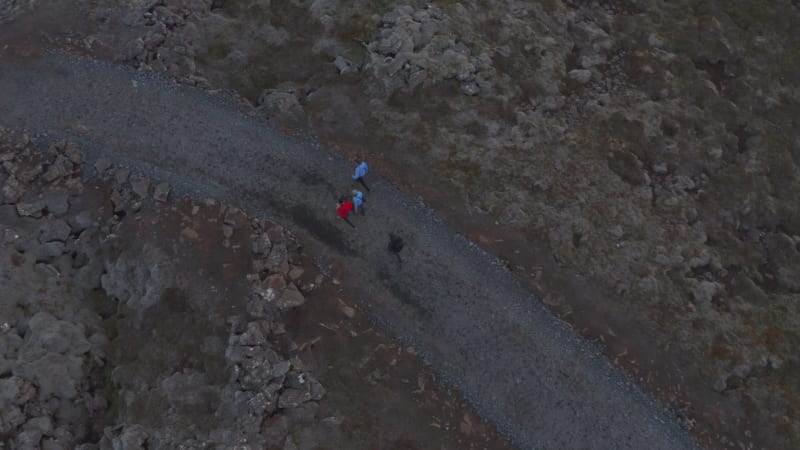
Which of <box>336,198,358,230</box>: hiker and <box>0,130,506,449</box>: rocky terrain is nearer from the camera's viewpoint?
<box>0,130,506,449</box>: rocky terrain

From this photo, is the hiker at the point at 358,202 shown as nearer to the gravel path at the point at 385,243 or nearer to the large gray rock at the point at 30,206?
the gravel path at the point at 385,243

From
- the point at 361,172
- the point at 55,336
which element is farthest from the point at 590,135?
the point at 55,336

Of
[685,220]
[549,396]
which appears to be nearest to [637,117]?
[685,220]

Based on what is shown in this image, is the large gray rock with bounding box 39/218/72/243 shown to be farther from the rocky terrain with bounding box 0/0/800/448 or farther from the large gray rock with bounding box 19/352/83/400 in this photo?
the rocky terrain with bounding box 0/0/800/448

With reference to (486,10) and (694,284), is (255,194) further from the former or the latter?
(694,284)

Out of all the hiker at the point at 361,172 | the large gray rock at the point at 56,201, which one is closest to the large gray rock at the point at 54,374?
the large gray rock at the point at 56,201

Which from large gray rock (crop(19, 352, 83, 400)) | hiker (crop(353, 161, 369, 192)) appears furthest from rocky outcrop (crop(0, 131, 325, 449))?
hiker (crop(353, 161, 369, 192))
